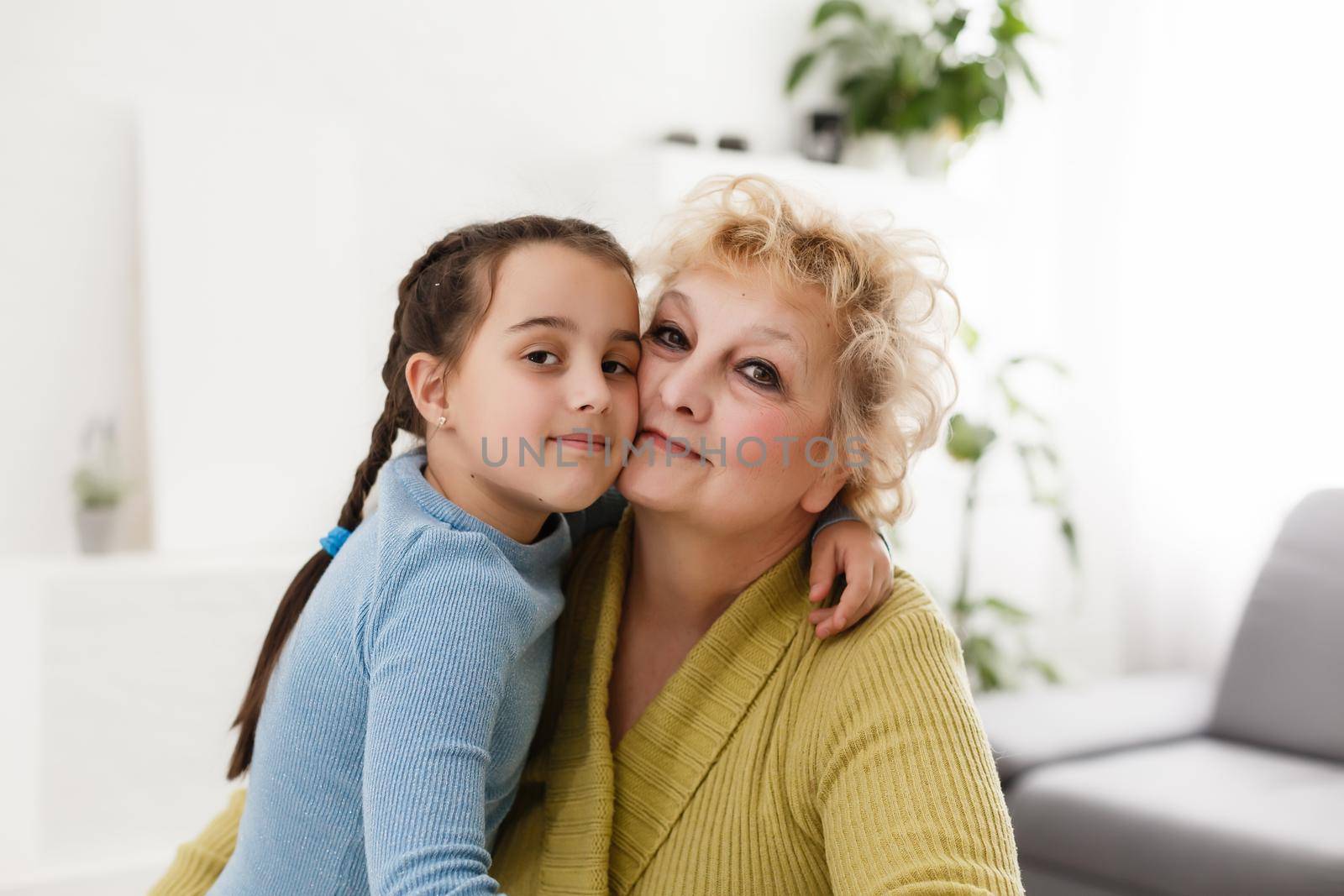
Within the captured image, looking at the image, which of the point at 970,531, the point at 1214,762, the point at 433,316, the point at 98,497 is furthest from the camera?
the point at 970,531

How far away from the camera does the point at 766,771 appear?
48.8 inches

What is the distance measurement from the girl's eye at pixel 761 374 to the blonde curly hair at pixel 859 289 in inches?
3.3

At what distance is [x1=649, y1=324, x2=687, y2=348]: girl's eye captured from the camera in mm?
1405

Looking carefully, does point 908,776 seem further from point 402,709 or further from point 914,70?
point 914,70

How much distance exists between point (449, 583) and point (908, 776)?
1.50ft

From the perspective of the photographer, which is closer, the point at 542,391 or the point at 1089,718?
the point at 542,391

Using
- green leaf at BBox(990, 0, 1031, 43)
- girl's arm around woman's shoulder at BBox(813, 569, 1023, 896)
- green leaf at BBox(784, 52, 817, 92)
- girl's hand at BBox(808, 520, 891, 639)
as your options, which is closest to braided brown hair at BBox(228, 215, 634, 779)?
girl's hand at BBox(808, 520, 891, 639)

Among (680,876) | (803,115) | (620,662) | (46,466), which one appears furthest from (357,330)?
(680,876)

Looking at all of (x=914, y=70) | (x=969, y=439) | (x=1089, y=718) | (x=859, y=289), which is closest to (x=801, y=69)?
(x=914, y=70)

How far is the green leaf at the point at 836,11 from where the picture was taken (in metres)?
4.16

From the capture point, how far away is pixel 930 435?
147cm

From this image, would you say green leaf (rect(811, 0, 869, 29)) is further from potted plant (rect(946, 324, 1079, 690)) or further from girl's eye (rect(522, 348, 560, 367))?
girl's eye (rect(522, 348, 560, 367))

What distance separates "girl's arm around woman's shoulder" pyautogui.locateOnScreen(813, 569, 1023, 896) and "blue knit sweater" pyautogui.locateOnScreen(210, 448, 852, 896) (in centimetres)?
32

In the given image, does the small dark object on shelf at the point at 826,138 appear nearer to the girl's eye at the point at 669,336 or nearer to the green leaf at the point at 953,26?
the green leaf at the point at 953,26
